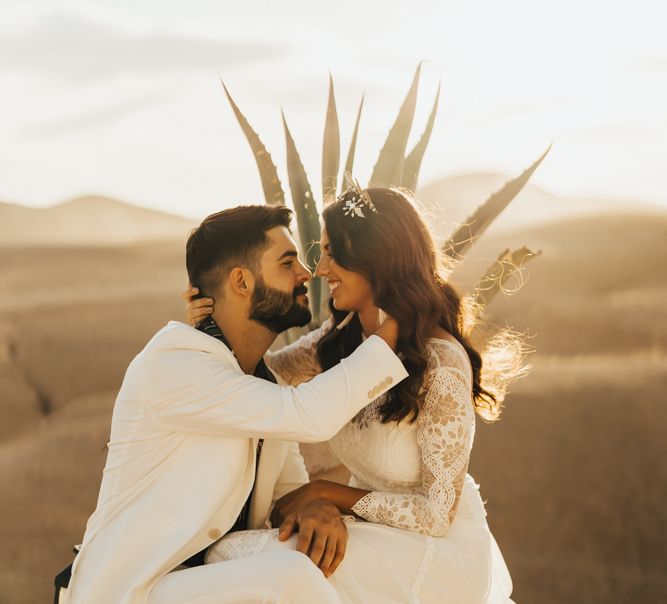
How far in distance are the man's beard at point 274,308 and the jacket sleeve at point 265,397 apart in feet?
1.14

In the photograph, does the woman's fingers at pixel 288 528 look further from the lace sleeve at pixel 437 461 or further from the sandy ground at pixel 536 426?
the sandy ground at pixel 536 426

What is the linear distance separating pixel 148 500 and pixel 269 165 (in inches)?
69.1

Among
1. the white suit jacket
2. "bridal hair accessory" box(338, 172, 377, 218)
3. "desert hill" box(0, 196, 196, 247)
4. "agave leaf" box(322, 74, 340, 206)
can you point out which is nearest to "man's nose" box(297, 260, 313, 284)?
"bridal hair accessory" box(338, 172, 377, 218)

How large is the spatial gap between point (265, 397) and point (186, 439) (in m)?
0.27

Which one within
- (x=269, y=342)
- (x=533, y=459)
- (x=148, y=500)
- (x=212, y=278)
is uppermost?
(x=212, y=278)

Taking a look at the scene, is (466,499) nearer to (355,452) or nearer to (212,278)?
(355,452)

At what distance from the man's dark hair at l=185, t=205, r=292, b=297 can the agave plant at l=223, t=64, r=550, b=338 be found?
2.73 feet

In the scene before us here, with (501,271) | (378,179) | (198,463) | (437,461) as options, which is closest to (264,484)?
(198,463)

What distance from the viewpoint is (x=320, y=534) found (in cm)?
217

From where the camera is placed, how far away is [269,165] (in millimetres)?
3645

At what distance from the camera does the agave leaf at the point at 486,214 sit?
11.5 ft

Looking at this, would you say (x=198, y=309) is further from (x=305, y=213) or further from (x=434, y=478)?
(x=305, y=213)

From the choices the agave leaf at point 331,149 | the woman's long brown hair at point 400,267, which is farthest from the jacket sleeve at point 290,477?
the agave leaf at point 331,149

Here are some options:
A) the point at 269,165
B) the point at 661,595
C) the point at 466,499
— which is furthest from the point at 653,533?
the point at 269,165
